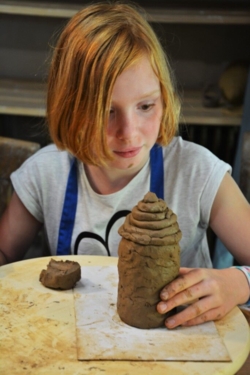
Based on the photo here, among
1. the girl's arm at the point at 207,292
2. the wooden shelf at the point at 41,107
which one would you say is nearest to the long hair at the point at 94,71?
the girl's arm at the point at 207,292

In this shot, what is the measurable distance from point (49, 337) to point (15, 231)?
56 cm

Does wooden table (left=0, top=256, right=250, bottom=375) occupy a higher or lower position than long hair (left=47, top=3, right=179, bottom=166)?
lower

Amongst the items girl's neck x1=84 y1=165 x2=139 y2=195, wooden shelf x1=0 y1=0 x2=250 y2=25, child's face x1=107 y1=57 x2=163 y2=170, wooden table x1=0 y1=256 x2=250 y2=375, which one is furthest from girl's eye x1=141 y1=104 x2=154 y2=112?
wooden shelf x1=0 y1=0 x2=250 y2=25

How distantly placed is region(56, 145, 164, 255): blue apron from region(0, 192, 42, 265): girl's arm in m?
0.09

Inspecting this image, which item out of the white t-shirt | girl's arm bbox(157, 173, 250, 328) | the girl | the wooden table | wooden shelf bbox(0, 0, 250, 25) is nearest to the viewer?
the wooden table

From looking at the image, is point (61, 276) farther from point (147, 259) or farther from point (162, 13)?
point (162, 13)

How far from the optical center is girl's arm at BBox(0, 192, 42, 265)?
4.79 ft

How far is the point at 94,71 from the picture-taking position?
119 cm

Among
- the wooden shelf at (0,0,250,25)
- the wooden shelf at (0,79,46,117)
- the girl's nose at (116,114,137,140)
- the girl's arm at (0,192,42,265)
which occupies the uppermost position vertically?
the girl's nose at (116,114,137,140)

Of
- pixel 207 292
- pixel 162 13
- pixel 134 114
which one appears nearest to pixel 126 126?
pixel 134 114

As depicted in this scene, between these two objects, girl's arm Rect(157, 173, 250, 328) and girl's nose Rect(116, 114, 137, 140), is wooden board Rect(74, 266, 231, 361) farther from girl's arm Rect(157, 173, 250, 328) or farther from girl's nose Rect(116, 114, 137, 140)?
girl's nose Rect(116, 114, 137, 140)

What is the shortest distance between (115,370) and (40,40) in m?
2.21

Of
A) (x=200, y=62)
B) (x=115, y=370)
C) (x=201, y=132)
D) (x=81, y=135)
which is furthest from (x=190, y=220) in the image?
(x=200, y=62)

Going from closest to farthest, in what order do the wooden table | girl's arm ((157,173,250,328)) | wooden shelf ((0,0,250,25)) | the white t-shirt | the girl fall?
the wooden table → girl's arm ((157,173,250,328)) → the girl → the white t-shirt → wooden shelf ((0,0,250,25))
